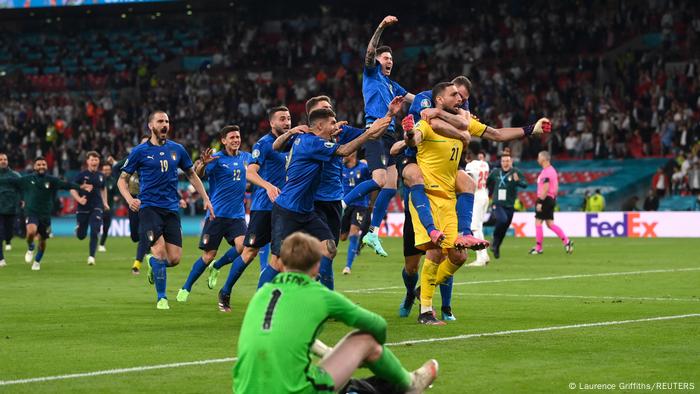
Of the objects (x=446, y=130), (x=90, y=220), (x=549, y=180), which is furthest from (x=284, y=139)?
(x=549, y=180)

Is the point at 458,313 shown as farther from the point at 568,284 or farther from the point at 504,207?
the point at 504,207

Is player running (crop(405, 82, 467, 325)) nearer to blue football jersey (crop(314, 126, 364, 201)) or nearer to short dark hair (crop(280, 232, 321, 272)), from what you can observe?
blue football jersey (crop(314, 126, 364, 201))

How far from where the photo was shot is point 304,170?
12.7m

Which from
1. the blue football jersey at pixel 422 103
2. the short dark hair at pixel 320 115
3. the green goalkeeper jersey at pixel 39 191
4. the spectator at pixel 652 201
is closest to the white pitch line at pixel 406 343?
the short dark hair at pixel 320 115

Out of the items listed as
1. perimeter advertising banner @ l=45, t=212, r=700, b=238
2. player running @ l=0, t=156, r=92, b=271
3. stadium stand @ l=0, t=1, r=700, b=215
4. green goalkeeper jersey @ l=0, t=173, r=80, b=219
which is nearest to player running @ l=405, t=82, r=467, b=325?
player running @ l=0, t=156, r=92, b=271

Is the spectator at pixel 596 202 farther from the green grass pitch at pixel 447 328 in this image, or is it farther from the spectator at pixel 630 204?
the green grass pitch at pixel 447 328

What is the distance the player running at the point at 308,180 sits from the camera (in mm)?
12516

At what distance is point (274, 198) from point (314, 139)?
1.14 m

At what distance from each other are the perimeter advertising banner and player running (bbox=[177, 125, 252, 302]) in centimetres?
2211

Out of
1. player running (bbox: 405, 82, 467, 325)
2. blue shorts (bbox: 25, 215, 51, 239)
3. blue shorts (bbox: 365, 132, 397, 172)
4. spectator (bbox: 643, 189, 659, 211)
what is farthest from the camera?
spectator (bbox: 643, 189, 659, 211)

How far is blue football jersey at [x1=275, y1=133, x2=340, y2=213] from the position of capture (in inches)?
493

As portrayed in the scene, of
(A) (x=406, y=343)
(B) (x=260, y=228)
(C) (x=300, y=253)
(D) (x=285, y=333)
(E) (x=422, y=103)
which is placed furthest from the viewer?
(B) (x=260, y=228)

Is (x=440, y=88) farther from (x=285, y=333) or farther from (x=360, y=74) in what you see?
(x=360, y=74)

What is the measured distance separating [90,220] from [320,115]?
17.0 meters
